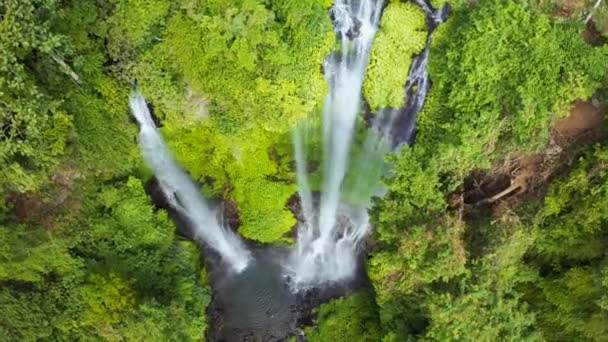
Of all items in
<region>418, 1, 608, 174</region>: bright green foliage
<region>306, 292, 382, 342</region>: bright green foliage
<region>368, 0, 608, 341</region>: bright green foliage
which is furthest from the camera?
<region>306, 292, 382, 342</region>: bright green foliage

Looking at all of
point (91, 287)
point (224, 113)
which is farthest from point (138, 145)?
point (91, 287)

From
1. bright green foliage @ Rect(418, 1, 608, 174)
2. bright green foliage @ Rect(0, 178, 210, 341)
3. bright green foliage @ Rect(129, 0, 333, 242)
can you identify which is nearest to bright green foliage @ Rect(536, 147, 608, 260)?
bright green foliage @ Rect(418, 1, 608, 174)

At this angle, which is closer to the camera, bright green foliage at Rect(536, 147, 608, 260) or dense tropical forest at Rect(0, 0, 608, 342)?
bright green foliage at Rect(536, 147, 608, 260)

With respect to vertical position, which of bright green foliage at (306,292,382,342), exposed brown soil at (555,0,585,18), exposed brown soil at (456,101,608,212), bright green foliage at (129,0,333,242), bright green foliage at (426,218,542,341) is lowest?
bright green foliage at (426,218,542,341)

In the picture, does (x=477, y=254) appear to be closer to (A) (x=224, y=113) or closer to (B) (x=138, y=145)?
(A) (x=224, y=113)

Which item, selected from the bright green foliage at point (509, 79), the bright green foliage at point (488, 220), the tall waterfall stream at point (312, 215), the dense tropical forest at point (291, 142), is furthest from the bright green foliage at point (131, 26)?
the bright green foliage at point (509, 79)

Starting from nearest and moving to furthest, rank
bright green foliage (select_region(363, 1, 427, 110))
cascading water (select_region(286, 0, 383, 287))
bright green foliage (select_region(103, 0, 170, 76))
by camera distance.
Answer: bright green foliage (select_region(103, 0, 170, 76))
bright green foliage (select_region(363, 1, 427, 110))
cascading water (select_region(286, 0, 383, 287))

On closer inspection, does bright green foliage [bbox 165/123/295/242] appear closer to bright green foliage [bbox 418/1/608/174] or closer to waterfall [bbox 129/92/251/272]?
waterfall [bbox 129/92/251/272]
